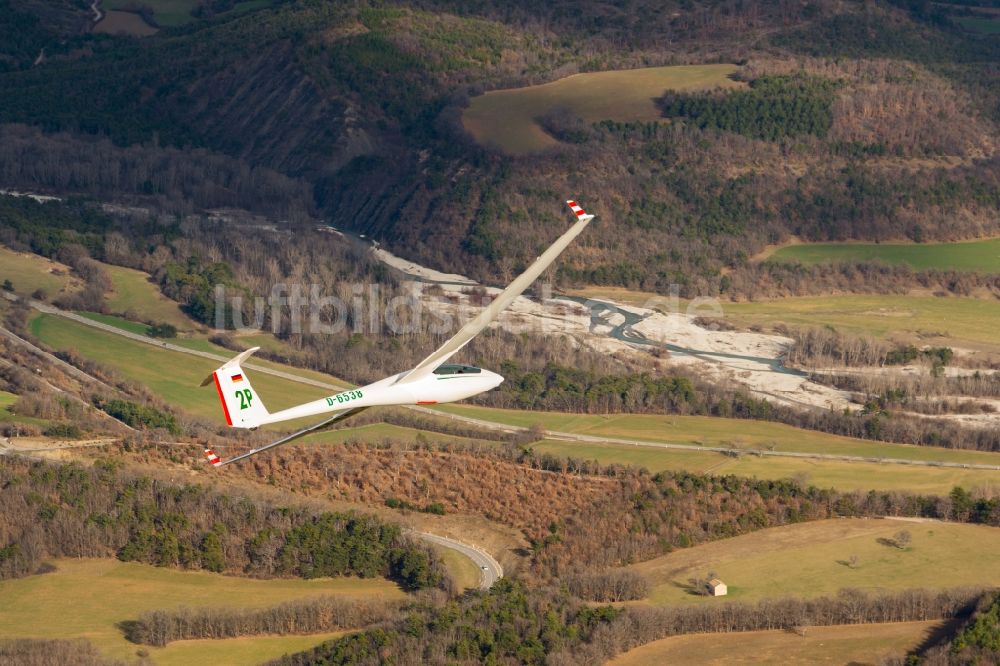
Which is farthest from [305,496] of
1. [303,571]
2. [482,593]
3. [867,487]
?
[867,487]

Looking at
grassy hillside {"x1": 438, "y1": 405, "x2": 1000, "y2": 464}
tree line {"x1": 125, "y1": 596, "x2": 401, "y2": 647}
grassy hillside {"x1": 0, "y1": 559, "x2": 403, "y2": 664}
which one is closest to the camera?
grassy hillside {"x1": 0, "y1": 559, "x2": 403, "y2": 664}

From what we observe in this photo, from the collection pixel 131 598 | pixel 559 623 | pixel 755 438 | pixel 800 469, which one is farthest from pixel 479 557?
pixel 755 438

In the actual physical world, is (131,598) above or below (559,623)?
below

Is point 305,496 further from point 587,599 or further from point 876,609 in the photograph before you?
point 876,609

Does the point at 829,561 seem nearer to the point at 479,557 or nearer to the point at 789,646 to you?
the point at 789,646

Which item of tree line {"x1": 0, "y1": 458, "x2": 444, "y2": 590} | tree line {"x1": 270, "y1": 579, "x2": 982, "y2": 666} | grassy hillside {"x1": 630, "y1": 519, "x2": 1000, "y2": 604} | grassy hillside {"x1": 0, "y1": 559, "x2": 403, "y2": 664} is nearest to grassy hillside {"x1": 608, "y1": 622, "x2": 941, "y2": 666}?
tree line {"x1": 270, "y1": 579, "x2": 982, "y2": 666}

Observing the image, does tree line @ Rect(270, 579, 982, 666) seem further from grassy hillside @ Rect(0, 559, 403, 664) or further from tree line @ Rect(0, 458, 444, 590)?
tree line @ Rect(0, 458, 444, 590)
